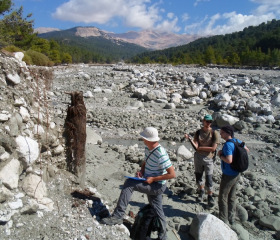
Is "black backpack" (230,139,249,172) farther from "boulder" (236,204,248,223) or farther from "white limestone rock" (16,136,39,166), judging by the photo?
"white limestone rock" (16,136,39,166)

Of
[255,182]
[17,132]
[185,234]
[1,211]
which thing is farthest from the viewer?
[255,182]

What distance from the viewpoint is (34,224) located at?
3420mm

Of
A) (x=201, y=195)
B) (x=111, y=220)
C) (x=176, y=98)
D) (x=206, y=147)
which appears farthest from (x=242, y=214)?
(x=176, y=98)

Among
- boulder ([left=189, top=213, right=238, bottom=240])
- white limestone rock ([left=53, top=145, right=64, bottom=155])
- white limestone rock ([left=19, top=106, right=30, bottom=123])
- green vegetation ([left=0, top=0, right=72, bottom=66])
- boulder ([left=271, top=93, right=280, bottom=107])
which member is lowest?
boulder ([left=189, top=213, right=238, bottom=240])

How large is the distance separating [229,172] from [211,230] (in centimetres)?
100

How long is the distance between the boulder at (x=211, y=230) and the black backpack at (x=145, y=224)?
0.79 metres

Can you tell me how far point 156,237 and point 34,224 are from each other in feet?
6.62

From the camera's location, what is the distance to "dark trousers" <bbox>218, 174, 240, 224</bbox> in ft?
15.2

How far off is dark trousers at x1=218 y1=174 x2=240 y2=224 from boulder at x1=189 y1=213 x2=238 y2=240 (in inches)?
17.7

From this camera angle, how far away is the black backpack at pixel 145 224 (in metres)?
3.96

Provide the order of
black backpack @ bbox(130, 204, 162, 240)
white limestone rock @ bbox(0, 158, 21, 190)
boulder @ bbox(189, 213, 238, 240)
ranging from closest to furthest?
white limestone rock @ bbox(0, 158, 21, 190) → black backpack @ bbox(130, 204, 162, 240) → boulder @ bbox(189, 213, 238, 240)

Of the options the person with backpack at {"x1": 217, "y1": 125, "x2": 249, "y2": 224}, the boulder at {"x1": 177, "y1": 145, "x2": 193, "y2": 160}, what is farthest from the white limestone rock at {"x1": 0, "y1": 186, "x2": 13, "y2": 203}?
the boulder at {"x1": 177, "y1": 145, "x2": 193, "y2": 160}

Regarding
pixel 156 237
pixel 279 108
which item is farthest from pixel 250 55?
pixel 156 237

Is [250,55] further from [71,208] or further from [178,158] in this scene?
[71,208]
